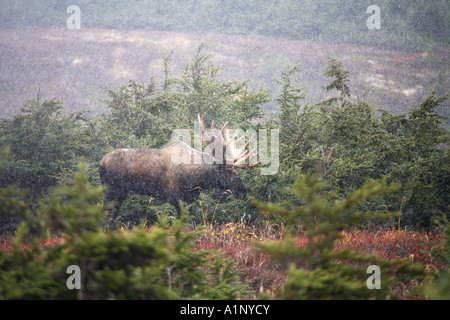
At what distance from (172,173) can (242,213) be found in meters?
1.82

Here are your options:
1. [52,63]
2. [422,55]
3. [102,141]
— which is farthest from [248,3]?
[102,141]

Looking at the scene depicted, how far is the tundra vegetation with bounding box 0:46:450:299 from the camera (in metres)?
2.58

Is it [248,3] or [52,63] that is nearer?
[52,63]

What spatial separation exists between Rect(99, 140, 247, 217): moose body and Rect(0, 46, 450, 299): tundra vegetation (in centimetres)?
41

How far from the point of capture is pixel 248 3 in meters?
58.7

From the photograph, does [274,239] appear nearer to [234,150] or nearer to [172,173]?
[234,150]

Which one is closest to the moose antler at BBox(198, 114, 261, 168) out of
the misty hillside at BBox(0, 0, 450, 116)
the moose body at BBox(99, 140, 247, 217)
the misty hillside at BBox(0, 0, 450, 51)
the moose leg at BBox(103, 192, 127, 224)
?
the moose body at BBox(99, 140, 247, 217)

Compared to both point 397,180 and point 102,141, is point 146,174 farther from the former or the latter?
point 397,180

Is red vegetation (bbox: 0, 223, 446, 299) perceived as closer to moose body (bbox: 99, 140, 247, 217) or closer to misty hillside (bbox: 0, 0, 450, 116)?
moose body (bbox: 99, 140, 247, 217)

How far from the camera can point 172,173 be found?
7.09 metres

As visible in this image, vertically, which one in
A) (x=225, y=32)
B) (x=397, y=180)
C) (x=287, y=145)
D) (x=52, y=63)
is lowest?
(x=397, y=180)

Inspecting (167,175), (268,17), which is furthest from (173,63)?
(167,175)
